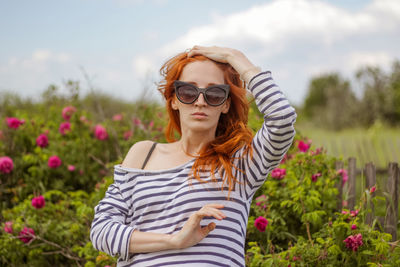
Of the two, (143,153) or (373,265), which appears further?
(373,265)

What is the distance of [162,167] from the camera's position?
5.93ft

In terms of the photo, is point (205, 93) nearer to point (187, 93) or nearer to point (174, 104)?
point (187, 93)

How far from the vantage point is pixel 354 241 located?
7.87 ft

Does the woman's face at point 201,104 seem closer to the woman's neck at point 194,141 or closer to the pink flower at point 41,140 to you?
the woman's neck at point 194,141

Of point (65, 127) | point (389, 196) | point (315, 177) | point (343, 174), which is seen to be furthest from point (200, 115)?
point (65, 127)

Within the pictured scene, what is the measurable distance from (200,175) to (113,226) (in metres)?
0.42

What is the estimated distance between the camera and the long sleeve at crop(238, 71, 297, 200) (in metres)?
1.51

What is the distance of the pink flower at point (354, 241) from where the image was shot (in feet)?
7.86

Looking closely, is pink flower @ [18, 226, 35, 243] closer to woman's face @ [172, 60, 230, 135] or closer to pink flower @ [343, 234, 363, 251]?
woman's face @ [172, 60, 230, 135]

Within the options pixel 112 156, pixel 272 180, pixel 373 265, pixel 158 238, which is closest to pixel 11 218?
pixel 112 156

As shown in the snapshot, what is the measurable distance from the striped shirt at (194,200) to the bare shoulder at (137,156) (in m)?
0.05

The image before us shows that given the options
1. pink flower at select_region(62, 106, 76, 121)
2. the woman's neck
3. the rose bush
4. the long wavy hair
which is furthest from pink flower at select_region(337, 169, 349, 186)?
pink flower at select_region(62, 106, 76, 121)

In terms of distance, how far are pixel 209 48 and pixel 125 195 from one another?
75 cm

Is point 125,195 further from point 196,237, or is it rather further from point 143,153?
point 196,237
